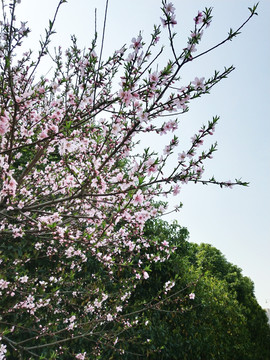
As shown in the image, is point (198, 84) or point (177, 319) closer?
point (198, 84)

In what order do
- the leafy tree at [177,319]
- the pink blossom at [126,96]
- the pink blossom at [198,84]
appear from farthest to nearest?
1. the leafy tree at [177,319]
2. the pink blossom at [198,84]
3. the pink blossom at [126,96]

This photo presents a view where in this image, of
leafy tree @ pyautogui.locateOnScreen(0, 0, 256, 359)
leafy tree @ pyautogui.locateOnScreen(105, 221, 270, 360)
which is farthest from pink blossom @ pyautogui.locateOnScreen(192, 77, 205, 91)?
leafy tree @ pyautogui.locateOnScreen(105, 221, 270, 360)

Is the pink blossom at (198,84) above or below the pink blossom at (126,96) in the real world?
above

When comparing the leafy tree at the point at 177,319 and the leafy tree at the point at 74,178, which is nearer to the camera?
the leafy tree at the point at 74,178

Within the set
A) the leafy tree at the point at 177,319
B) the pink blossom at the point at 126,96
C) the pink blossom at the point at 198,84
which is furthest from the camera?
the leafy tree at the point at 177,319

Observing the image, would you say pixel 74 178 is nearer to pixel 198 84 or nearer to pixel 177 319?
pixel 198 84

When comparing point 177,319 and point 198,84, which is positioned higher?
point 198,84

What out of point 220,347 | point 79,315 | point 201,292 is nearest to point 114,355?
point 79,315

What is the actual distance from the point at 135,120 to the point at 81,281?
4368mm

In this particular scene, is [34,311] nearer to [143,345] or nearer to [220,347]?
[143,345]

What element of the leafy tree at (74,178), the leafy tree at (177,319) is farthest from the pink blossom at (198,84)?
the leafy tree at (177,319)

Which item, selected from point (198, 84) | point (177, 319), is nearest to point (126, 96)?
point (198, 84)

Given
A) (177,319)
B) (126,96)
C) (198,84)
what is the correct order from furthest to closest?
(177,319)
(198,84)
(126,96)

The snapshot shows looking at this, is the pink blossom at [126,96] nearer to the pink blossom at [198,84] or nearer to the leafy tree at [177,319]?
the pink blossom at [198,84]
